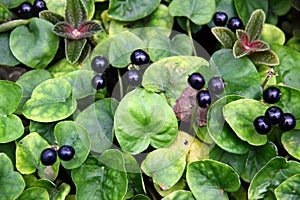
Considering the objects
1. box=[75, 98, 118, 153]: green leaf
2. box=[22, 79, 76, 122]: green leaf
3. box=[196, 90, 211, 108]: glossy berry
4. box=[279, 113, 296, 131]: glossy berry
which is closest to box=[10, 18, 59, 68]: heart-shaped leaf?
box=[22, 79, 76, 122]: green leaf

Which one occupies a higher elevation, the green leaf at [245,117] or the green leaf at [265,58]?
the green leaf at [265,58]

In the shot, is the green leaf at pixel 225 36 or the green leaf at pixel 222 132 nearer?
the green leaf at pixel 222 132

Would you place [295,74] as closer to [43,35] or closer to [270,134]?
[270,134]

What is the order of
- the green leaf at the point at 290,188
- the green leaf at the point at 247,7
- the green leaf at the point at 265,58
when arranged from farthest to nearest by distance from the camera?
the green leaf at the point at 247,7 → the green leaf at the point at 265,58 → the green leaf at the point at 290,188

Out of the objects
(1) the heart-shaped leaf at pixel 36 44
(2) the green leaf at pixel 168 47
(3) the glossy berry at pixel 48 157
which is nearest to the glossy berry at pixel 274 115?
(2) the green leaf at pixel 168 47

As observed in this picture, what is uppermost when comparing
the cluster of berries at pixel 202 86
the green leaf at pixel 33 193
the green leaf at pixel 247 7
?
the green leaf at pixel 247 7

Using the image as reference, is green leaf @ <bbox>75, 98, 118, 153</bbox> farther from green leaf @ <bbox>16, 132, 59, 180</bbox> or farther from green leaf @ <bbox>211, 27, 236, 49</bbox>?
green leaf @ <bbox>211, 27, 236, 49</bbox>

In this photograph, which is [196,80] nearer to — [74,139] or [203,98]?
[203,98]

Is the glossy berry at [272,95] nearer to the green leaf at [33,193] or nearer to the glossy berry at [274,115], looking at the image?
the glossy berry at [274,115]
